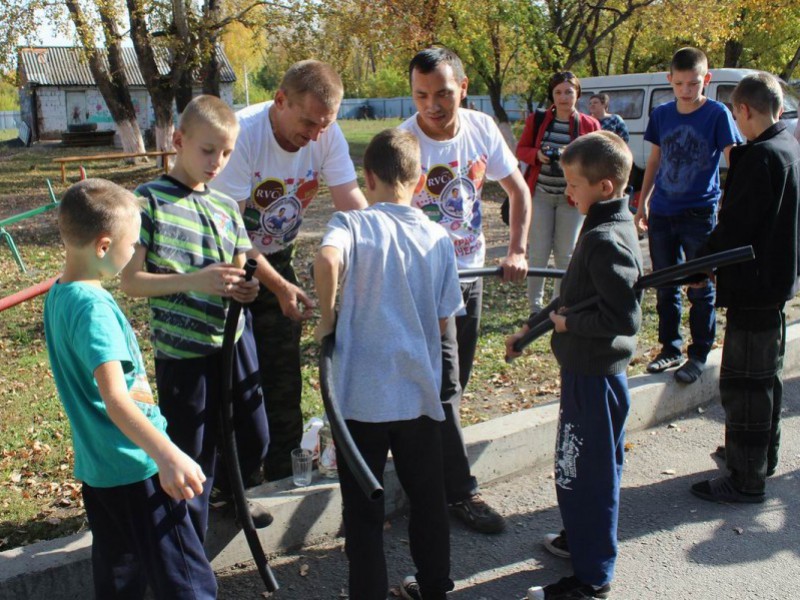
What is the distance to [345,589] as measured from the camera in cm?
341

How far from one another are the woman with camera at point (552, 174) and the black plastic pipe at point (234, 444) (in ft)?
13.0

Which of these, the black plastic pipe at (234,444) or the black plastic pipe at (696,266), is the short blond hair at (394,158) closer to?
the black plastic pipe at (234,444)

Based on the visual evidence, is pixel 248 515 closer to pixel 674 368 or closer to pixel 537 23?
pixel 674 368

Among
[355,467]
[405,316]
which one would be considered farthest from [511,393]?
[355,467]

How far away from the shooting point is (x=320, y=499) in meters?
3.80

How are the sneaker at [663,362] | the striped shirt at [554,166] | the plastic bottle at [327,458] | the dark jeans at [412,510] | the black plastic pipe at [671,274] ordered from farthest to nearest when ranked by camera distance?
the striped shirt at [554,166]
the sneaker at [663,362]
the plastic bottle at [327,458]
the black plastic pipe at [671,274]
the dark jeans at [412,510]

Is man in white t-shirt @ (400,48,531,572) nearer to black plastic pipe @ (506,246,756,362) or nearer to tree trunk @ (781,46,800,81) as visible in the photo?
black plastic pipe @ (506,246,756,362)

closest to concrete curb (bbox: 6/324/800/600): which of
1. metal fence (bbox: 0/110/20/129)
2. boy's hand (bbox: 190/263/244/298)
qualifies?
boy's hand (bbox: 190/263/244/298)

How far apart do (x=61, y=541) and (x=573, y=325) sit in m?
2.19

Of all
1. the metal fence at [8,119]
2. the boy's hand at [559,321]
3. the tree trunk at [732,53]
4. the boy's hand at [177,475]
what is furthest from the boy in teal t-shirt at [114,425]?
the metal fence at [8,119]

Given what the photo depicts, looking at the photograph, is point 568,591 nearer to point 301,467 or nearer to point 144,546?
point 301,467

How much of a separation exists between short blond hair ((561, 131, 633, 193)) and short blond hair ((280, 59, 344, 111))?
39.3 inches

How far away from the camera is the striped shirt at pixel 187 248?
9.66 feet

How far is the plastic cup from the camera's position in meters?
3.87
